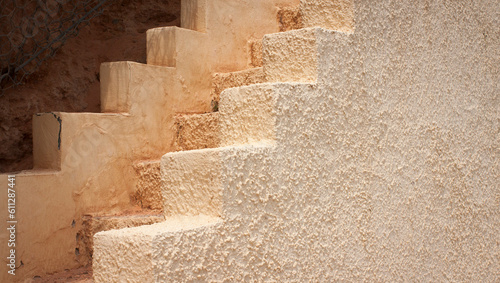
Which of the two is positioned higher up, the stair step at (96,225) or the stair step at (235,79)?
the stair step at (235,79)

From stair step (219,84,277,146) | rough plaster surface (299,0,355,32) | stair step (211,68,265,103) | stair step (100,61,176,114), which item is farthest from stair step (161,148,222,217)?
stair step (211,68,265,103)

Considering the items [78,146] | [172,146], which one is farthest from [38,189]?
[172,146]

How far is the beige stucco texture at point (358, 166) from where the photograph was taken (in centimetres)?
165

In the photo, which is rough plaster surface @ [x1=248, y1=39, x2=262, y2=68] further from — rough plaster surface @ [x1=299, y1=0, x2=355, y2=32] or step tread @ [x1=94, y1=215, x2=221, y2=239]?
step tread @ [x1=94, y1=215, x2=221, y2=239]

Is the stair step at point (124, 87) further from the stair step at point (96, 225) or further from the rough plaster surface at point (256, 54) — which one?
the rough plaster surface at point (256, 54)

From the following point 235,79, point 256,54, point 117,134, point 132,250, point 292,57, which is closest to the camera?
point 132,250

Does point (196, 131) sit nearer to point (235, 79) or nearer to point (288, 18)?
point (235, 79)

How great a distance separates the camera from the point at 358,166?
220 cm

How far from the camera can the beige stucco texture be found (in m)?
1.65

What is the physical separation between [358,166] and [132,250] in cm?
118

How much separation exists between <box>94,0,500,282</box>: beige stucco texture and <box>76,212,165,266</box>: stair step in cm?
77

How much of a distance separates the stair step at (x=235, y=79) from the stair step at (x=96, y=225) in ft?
3.30

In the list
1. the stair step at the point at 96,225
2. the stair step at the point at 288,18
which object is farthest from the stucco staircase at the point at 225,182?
the stair step at the point at 288,18

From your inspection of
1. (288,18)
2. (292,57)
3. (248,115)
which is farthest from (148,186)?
(288,18)
